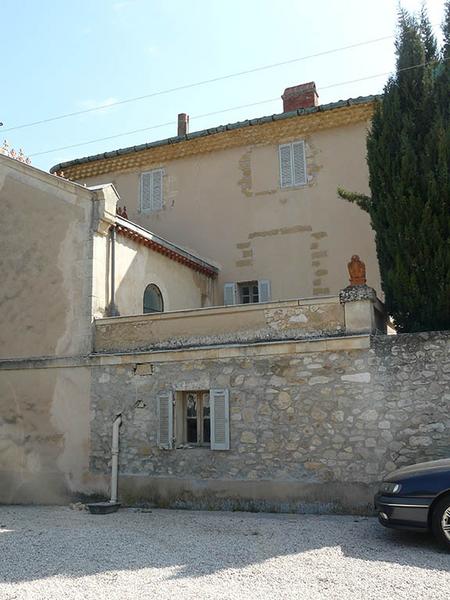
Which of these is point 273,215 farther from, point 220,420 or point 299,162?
point 220,420

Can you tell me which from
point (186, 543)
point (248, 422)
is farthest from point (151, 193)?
point (186, 543)

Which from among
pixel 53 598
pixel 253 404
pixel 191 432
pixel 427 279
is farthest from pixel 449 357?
pixel 53 598

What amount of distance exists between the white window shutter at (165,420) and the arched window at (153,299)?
9.19ft

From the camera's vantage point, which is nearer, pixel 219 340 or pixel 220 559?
pixel 220 559

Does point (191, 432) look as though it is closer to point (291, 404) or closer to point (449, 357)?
point (291, 404)

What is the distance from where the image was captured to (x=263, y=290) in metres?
14.4

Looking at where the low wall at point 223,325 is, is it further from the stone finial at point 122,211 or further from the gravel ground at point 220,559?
the stone finial at point 122,211

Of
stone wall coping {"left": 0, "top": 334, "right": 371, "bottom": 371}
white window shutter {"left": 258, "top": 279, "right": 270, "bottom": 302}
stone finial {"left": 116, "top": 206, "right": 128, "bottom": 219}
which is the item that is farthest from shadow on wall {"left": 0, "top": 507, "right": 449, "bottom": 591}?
stone finial {"left": 116, "top": 206, "right": 128, "bottom": 219}

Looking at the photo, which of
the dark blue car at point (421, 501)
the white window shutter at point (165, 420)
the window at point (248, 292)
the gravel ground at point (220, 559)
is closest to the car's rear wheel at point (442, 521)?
the dark blue car at point (421, 501)

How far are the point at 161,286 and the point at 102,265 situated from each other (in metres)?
1.91

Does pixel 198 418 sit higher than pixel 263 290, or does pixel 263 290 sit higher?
pixel 263 290

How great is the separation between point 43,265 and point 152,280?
2304mm

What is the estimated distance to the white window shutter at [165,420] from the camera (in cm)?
1021

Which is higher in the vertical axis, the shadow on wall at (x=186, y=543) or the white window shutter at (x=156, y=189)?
the white window shutter at (x=156, y=189)
